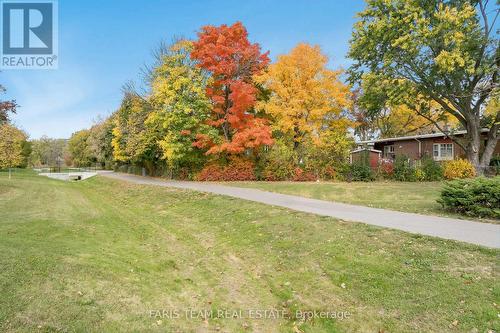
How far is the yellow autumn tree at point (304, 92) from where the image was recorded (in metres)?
24.2

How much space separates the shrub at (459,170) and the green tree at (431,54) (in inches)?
32.4

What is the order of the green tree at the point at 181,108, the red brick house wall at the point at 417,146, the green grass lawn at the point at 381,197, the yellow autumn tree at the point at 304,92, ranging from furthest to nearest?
the red brick house wall at the point at 417,146
the green tree at the point at 181,108
the yellow autumn tree at the point at 304,92
the green grass lawn at the point at 381,197

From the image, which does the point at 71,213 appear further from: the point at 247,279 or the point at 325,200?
the point at 325,200

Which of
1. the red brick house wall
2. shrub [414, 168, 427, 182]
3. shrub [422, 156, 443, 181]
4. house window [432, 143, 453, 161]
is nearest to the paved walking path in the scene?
shrub [414, 168, 427, 182]

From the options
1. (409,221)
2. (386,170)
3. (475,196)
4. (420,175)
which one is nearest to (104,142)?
(386,170)

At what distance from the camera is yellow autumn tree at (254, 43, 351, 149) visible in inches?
953

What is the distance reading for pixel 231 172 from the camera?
24156 mm

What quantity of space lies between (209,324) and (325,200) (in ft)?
32.1

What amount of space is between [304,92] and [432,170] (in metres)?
10.6

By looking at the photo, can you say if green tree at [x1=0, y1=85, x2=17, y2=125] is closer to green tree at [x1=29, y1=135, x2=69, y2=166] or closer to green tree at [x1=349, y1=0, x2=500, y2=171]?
green tree at [x1=349, y1=0, x2=500, y2=171]

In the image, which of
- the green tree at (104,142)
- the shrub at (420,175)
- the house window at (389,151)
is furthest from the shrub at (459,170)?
the green tree at (104,142)

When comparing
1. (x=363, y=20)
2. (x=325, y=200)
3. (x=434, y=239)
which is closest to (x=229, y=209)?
(x=325, y=200)

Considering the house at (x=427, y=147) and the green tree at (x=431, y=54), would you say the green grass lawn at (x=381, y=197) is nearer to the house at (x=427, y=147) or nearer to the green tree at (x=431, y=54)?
the green tree at (x=431, y=54)

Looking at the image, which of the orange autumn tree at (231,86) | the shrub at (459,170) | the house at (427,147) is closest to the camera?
the shrub at (459,170)
